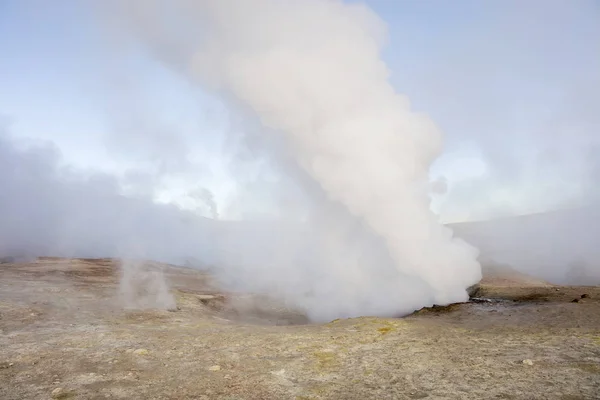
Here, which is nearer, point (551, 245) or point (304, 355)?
point (304, 355)

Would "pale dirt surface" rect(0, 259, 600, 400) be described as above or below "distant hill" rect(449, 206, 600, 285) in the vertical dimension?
below

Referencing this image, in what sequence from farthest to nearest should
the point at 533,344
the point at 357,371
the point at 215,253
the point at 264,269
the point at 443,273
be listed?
the point at 215,253 < the point at 264,269 < the point at 443,273 < the point at 533,344 < the point at 357,371

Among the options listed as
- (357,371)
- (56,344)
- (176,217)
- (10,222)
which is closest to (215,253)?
(176,217)

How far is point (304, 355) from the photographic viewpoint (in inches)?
212

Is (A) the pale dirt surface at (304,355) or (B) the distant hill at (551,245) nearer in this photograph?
(A) the pale dirt surface at (304,355)

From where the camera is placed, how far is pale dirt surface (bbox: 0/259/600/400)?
4102 mm

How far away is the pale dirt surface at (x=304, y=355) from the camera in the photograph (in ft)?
13.5

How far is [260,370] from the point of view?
4.81m

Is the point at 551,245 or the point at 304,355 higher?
the point at 551,245

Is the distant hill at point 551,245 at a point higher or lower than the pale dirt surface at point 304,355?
higher

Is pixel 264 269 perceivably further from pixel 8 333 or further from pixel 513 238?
pixel 513 238

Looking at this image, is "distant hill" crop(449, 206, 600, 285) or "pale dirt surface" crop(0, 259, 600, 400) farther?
"distant hill" crop(449, 206, 600, 285)

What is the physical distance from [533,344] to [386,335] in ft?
6.61

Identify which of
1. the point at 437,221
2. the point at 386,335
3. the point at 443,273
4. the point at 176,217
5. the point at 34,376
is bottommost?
the point at 34,376
